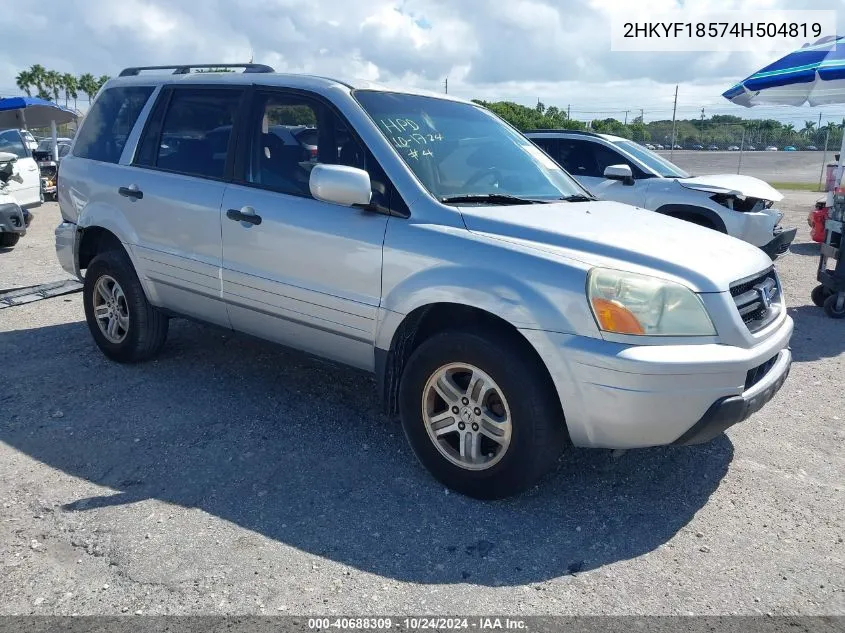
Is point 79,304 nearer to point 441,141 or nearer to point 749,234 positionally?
point 441,141

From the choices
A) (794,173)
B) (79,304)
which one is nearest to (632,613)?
(79,304)

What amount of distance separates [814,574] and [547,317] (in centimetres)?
147

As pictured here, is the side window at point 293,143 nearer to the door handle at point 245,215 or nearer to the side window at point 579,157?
the door handle at point 245,215

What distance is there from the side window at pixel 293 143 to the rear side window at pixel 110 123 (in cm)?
123

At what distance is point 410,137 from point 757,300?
75.7 inches

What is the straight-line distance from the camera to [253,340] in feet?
14.8

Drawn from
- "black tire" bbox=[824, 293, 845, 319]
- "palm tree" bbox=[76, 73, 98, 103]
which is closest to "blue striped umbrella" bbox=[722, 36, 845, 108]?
"black tire" bbox=[824, 293, 845, 319]

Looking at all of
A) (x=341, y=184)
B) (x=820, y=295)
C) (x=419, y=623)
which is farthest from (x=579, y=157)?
(x=419, y=623)

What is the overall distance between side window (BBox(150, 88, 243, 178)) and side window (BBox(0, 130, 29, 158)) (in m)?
9.38

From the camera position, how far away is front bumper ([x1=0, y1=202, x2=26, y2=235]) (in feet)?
32.0

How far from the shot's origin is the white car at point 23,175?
11.5m

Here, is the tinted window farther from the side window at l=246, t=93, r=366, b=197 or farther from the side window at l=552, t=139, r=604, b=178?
the side window at l=246, t=93, r=366, b=197

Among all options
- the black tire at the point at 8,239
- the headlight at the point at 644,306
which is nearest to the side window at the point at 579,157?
the headlight at the point at 644,306

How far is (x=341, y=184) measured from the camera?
3.53 metres
